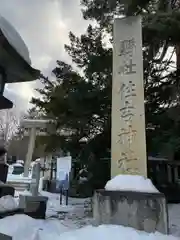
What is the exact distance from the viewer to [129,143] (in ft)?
17.1

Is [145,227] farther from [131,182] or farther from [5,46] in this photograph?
[5,46]

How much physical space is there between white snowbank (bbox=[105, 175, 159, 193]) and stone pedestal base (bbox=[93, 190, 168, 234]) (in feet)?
0.37

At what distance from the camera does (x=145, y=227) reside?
14.4 feet

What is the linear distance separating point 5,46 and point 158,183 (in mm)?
7080

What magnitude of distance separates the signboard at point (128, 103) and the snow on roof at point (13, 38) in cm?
198

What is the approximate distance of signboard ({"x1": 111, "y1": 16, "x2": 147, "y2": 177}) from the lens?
202 inches

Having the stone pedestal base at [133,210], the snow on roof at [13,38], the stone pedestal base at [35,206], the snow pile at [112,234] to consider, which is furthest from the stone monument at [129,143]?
the snow on roof at [13,38]

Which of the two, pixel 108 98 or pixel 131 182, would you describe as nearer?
pixel 131 182

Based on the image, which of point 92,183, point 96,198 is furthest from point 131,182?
point 92,183

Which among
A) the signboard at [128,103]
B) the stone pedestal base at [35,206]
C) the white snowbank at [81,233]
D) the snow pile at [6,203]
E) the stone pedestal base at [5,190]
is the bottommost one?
the white snowbank at [81,233]

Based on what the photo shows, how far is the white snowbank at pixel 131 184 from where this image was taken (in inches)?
185

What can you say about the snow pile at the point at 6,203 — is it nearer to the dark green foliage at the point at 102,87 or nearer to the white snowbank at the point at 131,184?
the white snowbank at the point at 131,184

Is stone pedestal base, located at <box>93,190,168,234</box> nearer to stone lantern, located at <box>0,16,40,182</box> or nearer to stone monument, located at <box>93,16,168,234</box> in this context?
stone monument, located at <box>93,16,168,234</box>

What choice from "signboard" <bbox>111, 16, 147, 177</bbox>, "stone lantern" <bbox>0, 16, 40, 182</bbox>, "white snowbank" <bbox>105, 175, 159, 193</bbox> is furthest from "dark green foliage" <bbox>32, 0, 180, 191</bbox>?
"stone lantern" <bbox>0, 16, 40, 182</bbox>
